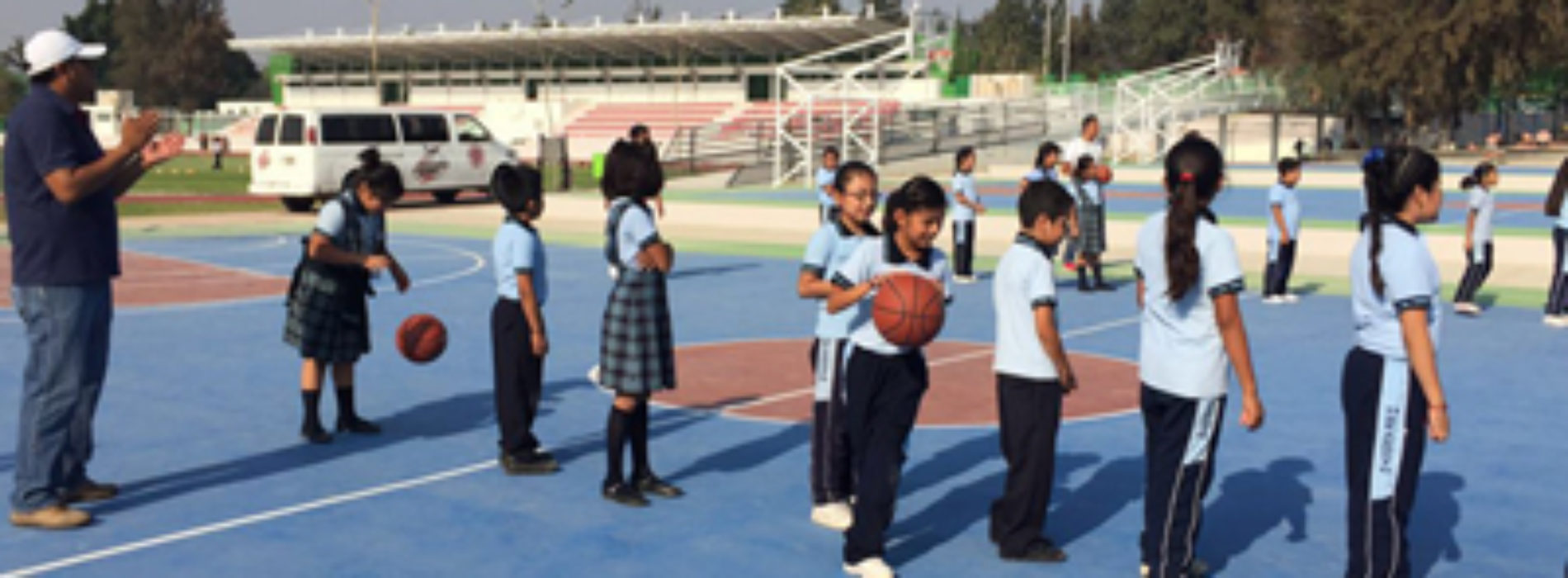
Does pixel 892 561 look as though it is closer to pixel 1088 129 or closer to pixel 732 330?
pixel 732 330

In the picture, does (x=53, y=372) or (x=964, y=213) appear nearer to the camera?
(x=53, y=372)

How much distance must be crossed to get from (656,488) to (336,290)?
2503mm

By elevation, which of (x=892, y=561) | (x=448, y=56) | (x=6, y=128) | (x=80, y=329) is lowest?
(x=892, y=561)

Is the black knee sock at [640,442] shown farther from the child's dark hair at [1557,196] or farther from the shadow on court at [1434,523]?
the child's dark hair at [1557,196]

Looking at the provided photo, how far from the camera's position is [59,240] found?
6703 mm

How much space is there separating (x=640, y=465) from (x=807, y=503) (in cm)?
85

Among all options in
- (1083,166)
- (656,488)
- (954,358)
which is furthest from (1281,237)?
(656,488)

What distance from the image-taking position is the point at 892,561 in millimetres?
6457

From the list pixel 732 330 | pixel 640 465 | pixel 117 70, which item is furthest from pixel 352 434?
pixel 117 70

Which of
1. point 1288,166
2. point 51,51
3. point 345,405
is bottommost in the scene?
point 345,405

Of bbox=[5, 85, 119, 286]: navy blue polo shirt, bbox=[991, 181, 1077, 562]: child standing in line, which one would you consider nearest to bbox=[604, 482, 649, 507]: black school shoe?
bbox=[991, 181, 1077, 562]: child standing in line

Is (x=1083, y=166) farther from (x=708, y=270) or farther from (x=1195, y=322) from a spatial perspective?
(x=1195, y=322)

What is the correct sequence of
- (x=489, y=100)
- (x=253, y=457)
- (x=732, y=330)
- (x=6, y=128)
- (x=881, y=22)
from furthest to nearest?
(x=489, y=100) → (x=881, y=22) → (x=732, y=330) → (x=253, y=457) → (x=6, y=128)

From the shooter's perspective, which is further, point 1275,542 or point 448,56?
point 448,56
